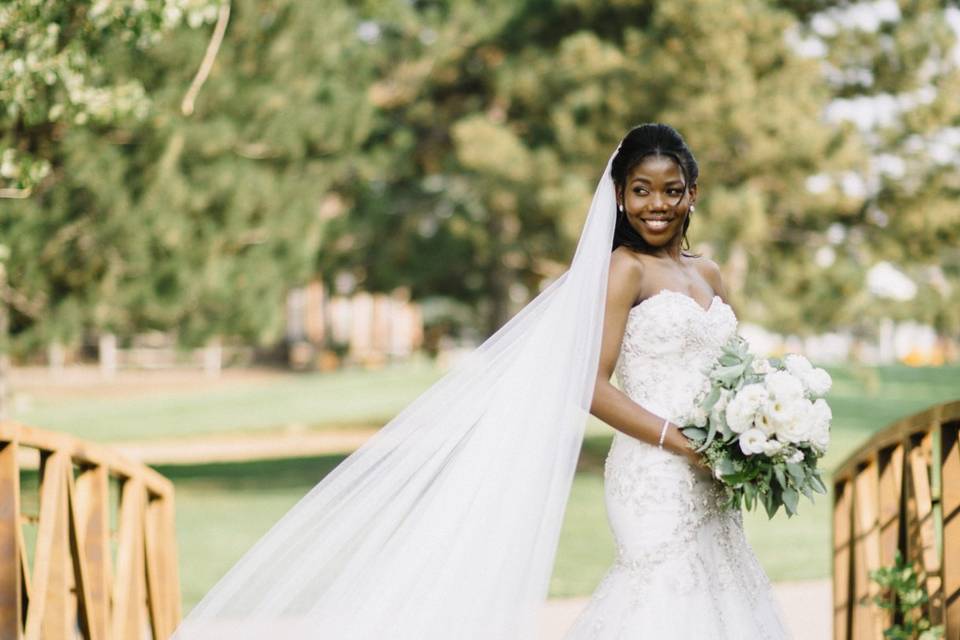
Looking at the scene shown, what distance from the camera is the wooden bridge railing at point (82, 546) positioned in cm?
336

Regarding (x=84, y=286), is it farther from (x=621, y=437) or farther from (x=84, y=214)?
(x=621, y=437)

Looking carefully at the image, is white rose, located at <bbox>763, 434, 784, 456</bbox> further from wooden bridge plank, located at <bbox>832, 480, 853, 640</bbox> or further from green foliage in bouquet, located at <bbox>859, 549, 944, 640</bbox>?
wooden bridge plank, located at <bbox>832, 480, 853, 640</bbox>

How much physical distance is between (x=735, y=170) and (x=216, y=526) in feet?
20.1

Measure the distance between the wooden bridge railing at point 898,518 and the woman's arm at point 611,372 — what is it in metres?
0.80

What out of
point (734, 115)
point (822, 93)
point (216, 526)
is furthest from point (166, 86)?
point (822, 93)

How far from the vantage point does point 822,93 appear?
11.7 metres

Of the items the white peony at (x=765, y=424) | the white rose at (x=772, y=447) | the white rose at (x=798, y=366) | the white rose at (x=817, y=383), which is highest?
the white rose at (x=798, y=366)

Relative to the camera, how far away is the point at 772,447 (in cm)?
310

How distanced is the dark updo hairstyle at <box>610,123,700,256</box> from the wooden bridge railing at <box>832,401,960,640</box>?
1041 millimetres

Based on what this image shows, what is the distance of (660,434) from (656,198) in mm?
672

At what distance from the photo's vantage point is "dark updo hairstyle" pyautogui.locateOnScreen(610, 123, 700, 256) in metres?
3.37

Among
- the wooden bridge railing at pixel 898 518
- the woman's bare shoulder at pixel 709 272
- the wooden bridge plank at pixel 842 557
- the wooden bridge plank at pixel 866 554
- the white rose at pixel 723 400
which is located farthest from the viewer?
the wooden bridge plank at pixel 842 557

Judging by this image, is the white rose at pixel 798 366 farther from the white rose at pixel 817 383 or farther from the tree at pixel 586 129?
the tree at pixel 586 129

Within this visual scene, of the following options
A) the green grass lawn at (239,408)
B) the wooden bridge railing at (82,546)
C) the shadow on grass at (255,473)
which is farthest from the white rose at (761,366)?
the green grass lawn at (239,408)
